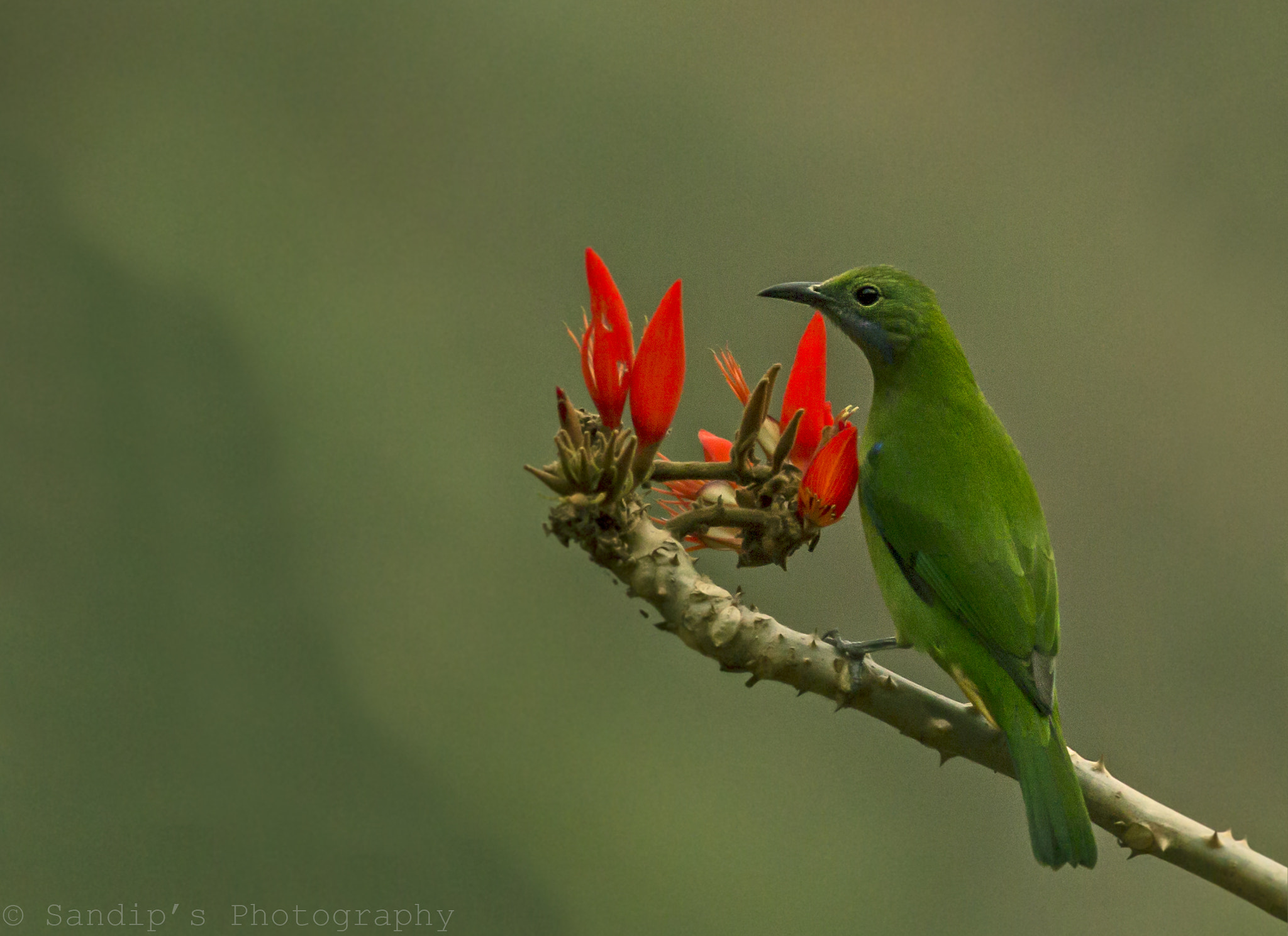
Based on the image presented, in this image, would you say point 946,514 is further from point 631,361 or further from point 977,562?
point 631,361

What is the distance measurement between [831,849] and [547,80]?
14.6 feet

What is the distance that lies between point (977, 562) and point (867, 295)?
0.51 meters

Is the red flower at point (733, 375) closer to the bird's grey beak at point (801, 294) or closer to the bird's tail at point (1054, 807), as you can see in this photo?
the bird's grey beak at point (801, 294)

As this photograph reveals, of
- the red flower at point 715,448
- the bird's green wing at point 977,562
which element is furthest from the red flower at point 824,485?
the bird's green wing at point 977,562

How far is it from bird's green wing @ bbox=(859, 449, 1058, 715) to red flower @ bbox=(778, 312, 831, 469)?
29cm

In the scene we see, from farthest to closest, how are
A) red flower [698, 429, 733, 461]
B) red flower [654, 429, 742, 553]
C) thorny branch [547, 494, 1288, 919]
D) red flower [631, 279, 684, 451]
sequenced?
1. red flower [698, 429, 733, 461]
2. red flower [654, 429, 742, 553]
3. red flower [631, 279, 684, 451]
4. thorny branch [547, 494, 1288, 919]

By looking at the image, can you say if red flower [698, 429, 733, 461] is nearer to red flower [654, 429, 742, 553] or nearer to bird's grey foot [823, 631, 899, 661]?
red flower [654, 429, 742, 553]

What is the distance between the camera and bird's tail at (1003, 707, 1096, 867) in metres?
1.68

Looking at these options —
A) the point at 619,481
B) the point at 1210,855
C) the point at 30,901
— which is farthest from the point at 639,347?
the point at 30,901

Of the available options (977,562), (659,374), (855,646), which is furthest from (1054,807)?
(659,374)

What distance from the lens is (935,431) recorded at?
2160 mm

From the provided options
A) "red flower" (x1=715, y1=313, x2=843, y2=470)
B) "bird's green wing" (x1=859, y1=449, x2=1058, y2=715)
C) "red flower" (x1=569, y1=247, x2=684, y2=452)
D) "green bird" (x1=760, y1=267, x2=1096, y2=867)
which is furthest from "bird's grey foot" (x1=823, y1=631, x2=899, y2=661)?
"red flower" (x1=569, y1=247, x2=684, y2=452)

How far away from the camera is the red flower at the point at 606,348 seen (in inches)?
65.5

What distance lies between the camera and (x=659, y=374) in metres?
1.64
